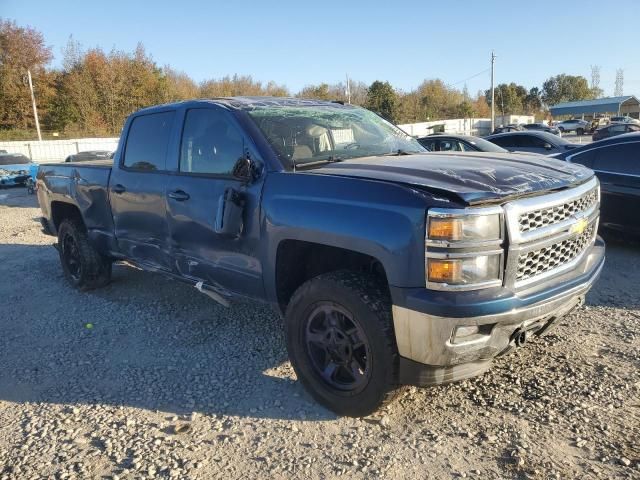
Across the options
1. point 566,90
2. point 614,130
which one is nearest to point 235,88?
point 614,130

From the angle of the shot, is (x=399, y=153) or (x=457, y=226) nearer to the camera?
(x=457, y=226)

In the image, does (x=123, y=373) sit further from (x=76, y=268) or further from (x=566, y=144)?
(x=566, y=144)

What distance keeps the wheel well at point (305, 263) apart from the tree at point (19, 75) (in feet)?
158

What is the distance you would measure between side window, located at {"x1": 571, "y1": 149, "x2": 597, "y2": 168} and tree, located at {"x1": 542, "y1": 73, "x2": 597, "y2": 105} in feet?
367

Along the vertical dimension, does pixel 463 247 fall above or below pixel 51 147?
below

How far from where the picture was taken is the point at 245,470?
2.68m

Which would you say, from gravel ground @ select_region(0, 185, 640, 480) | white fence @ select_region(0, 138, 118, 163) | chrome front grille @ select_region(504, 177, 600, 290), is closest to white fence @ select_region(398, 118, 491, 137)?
white fence @ select_region(0, 138, 118, 163)

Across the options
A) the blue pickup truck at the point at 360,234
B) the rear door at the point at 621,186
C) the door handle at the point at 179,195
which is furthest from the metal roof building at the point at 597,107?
the door handle at the point at 179,195

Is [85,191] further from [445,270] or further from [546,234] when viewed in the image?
[546,234]

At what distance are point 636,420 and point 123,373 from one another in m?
3.32

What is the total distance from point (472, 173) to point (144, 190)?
278 centimetres

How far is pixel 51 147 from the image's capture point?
118 ft

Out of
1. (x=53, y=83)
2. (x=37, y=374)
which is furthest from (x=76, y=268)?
(x=53, y=83)

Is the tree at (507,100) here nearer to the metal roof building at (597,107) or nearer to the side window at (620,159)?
the metal roof building at (597,107)
